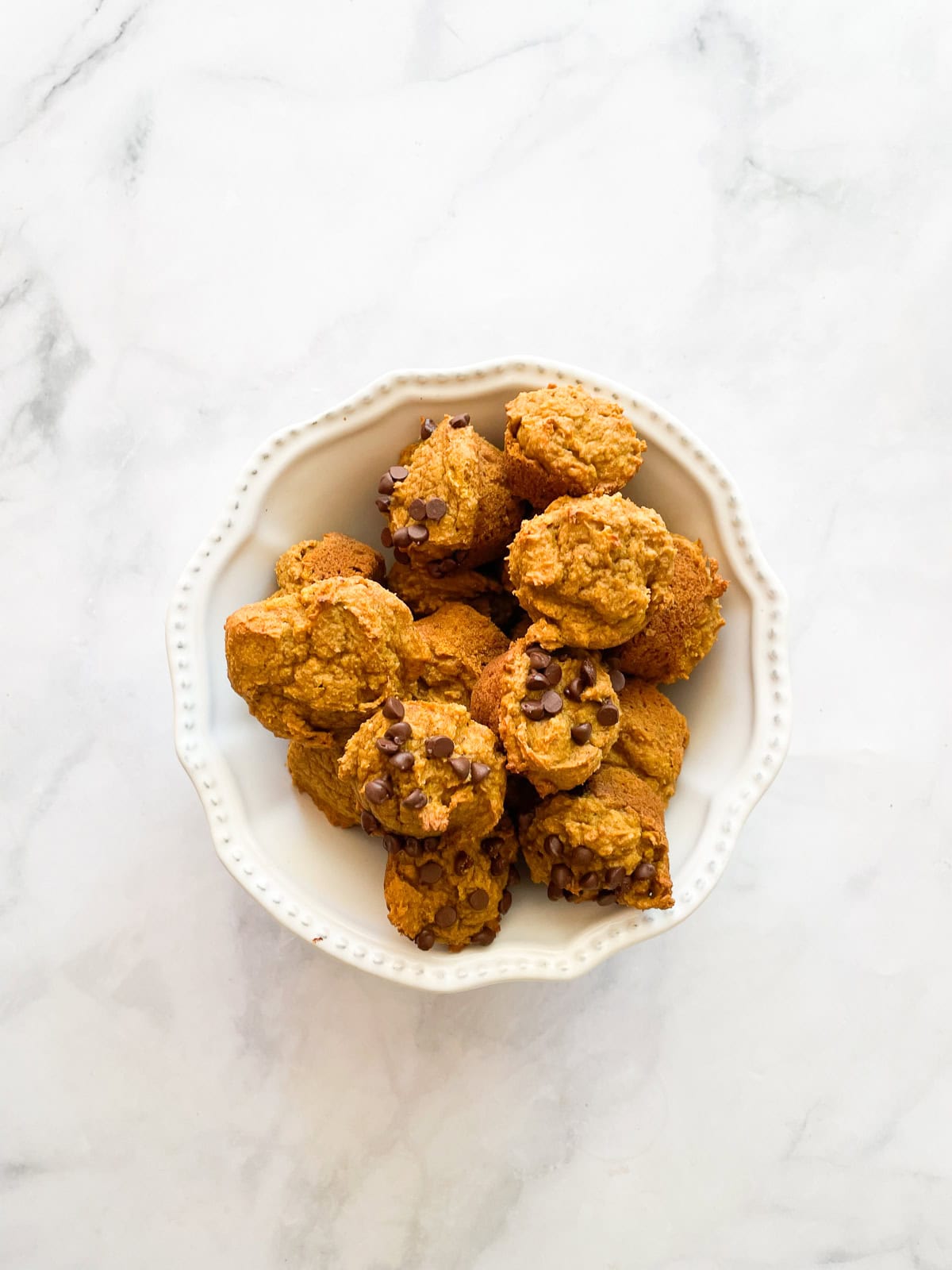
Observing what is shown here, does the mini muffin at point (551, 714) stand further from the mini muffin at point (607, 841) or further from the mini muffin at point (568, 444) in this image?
the mini muffin at point (568, 444)

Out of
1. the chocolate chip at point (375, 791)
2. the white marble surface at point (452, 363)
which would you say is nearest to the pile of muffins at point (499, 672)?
the chocolate chip at point (375, 791)

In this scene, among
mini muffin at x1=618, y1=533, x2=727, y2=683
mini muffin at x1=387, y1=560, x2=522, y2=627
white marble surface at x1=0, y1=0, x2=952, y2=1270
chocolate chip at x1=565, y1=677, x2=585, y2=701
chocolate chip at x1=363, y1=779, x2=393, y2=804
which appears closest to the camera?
chocolate chip at x1=363, y1=779, x2=393, y2=804

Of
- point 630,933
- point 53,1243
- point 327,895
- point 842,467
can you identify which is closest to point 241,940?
point 327,895

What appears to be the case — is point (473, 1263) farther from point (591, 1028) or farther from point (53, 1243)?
point (53, 1243)

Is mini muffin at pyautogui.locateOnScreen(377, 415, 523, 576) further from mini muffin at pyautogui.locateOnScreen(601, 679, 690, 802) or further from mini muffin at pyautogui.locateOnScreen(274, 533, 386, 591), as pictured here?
mini muffin at pyautogui.locateOnScreen(601, 679, 690, 802)

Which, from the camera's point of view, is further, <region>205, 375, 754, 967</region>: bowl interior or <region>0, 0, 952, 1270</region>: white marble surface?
<region>0, 0, 952, 1270</region>: white marble surface

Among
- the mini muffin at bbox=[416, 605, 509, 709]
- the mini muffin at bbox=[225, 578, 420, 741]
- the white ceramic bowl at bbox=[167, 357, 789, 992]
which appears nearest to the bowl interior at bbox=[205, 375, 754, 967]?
the white ceramic bowl at bbox=[167, 357, 789, 992]

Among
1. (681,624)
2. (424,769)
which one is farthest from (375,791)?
(681,624)

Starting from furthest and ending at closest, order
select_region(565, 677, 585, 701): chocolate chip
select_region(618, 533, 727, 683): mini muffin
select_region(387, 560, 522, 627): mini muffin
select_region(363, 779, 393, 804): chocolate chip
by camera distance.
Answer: select_region(387, 560, 522, 627): mini muffin, select_region(618, 533, 727, 683): mini muffin, select_region(565, 677, 585, 701): chocolate chip, select_region(363, 779, 393, 804): chocolate chip
